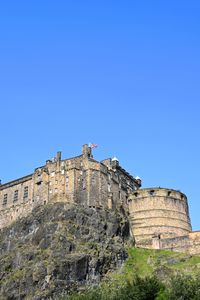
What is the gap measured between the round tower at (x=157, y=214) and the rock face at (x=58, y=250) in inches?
159

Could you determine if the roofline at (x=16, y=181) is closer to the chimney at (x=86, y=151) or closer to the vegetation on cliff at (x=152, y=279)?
the chimney at (x=86, y=151)

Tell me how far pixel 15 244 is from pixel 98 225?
46.3ft

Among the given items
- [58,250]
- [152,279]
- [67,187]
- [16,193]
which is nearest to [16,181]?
[16,193]

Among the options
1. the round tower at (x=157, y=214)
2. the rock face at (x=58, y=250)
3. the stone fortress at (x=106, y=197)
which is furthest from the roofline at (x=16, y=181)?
the round tower at (x=157, y=214)

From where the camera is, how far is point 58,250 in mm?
76312

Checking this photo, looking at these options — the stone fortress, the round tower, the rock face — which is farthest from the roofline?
the round tower

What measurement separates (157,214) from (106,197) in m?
10.9

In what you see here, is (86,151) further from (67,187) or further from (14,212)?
(14,212)

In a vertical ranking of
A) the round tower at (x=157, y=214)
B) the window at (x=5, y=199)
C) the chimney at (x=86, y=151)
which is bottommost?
the round tower at (x=157, y=214)

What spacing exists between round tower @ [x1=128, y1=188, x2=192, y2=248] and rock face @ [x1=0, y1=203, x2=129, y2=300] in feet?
13.2

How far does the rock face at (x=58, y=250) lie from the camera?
237ft

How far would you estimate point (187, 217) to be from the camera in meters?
95.6

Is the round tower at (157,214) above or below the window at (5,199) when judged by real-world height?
below

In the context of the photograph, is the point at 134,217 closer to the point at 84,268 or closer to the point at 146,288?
the point at 84,268
